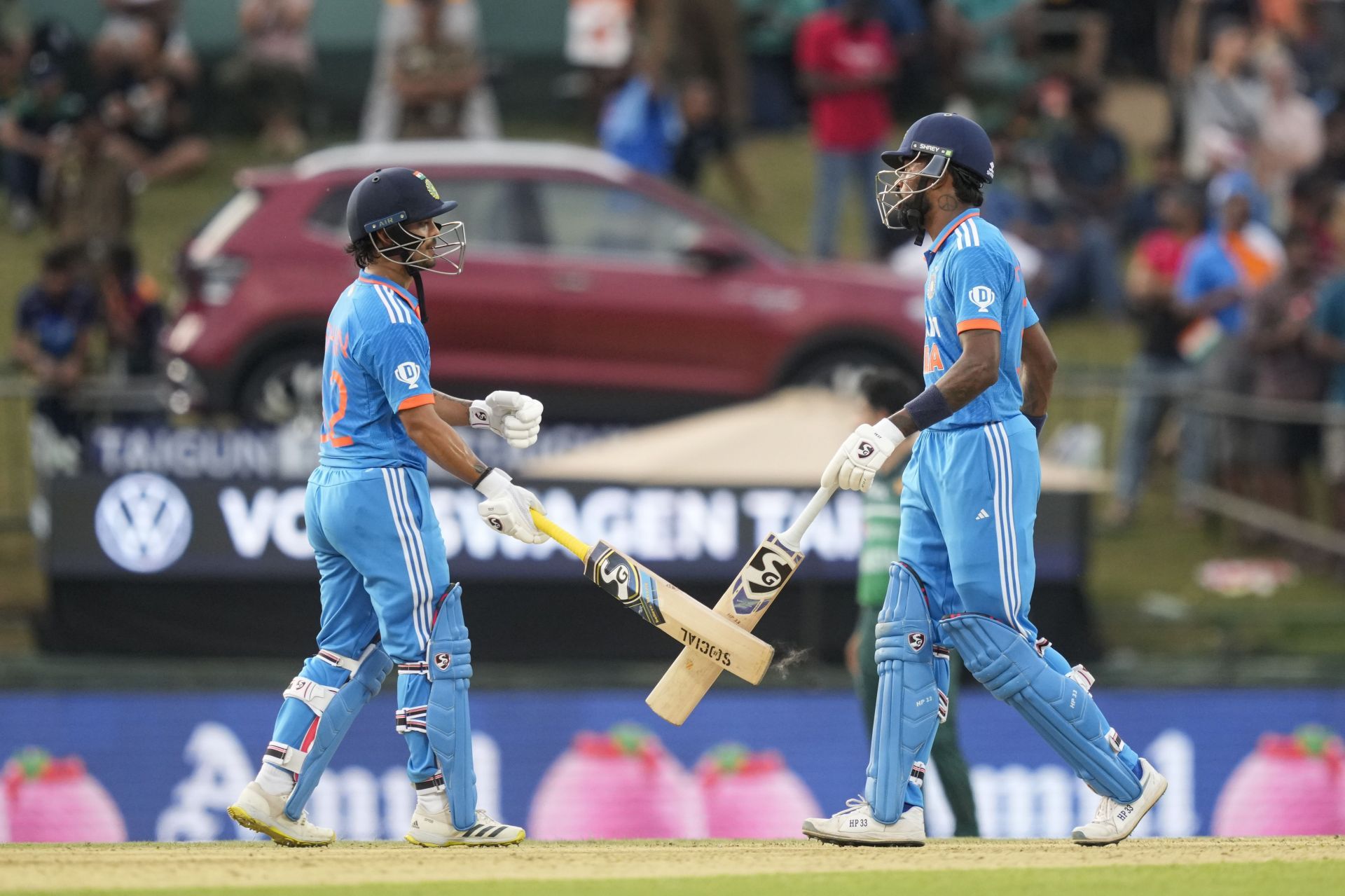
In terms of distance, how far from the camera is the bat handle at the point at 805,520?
593 centimetres

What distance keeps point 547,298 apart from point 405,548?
7660mm

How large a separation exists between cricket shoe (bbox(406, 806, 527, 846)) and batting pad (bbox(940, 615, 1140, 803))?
59.7 inches

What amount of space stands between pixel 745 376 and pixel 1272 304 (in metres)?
3.59

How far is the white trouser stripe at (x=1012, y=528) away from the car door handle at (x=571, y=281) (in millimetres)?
7916

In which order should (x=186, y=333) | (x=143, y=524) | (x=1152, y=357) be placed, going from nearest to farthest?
(x=143, y=524), (x=186, y=333), (x=1152, y=357)

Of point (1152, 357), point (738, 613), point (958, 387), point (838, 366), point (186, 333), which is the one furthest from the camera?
point (1152, 357)

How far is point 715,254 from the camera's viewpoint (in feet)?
44.4

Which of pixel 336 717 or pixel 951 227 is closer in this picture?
pixel 951 227

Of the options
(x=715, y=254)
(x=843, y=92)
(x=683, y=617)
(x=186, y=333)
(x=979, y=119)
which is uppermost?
(x=979, y=119)

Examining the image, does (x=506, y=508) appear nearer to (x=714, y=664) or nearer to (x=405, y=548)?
(x=405, y=548)

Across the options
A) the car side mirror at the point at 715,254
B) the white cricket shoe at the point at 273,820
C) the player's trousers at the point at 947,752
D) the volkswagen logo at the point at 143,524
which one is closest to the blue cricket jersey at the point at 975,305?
the player's trousers at the point at 947,752

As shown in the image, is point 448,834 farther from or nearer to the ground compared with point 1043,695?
nearer to the ground

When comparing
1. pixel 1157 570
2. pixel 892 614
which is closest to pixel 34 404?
pixel 1157 570

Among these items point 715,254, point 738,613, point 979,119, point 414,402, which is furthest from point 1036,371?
point 979,119
